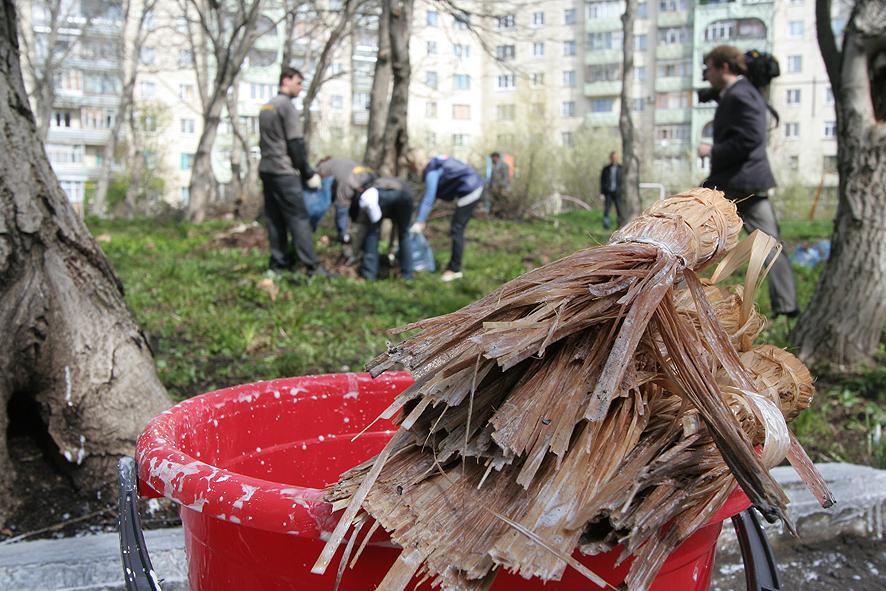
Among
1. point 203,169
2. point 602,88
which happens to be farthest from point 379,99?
point 602,88

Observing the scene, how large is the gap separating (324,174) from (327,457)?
10184mm

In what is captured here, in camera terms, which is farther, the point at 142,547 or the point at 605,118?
the point at 605,118

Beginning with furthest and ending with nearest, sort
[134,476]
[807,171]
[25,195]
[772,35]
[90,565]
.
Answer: [772,35] → [807,171] → [25,195] → [90,565] → [134,476]

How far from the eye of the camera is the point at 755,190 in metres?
5.50

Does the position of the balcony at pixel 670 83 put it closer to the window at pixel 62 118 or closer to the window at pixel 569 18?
the window at pixel 569 18

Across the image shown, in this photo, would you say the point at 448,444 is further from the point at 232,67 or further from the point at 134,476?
the point at 232,67

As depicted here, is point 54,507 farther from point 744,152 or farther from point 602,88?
point 602,88

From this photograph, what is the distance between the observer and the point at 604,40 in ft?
222

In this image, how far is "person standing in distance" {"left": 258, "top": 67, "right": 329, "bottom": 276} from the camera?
7387mm

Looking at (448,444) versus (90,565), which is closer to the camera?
(448,444)

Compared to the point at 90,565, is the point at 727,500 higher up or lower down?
higher up

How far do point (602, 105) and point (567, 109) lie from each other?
3035mm

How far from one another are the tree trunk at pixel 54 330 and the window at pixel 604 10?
68.1 m

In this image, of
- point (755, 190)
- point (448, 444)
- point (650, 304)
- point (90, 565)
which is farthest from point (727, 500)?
point (755, 190)
